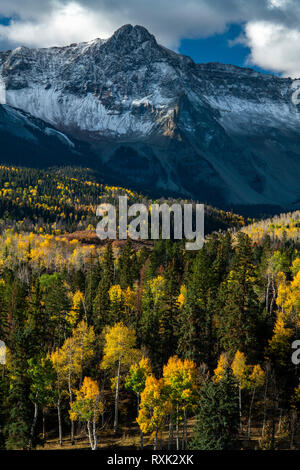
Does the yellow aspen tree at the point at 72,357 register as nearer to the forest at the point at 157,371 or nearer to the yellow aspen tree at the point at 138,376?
the forest at the point at 157,371

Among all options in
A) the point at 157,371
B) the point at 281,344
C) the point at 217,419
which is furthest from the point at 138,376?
the point at 281,344

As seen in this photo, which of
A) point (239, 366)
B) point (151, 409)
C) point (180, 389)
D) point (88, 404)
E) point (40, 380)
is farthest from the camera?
point (239, 366)

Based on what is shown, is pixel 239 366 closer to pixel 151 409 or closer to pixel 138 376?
pixel 151 409

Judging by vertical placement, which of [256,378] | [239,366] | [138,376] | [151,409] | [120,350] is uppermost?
[120,350]

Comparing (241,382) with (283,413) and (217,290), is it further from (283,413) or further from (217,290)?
(217,290)

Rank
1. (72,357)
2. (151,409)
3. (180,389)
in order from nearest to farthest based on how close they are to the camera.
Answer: (151,409)
(180,389)
(72,357)

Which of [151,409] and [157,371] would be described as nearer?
[151,409]

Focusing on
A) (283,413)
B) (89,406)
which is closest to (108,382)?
(89,406)

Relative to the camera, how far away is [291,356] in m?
58.3

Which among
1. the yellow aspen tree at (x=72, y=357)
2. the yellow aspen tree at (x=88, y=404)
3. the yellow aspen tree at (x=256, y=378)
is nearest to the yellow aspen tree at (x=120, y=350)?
the yellow aspen tree at (x=72, y=357)

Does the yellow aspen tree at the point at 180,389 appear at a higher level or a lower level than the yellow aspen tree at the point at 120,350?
lower

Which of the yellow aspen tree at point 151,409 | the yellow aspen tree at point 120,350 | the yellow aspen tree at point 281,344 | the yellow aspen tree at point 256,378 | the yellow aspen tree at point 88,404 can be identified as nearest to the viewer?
the yellow aspen tree at point 151,409

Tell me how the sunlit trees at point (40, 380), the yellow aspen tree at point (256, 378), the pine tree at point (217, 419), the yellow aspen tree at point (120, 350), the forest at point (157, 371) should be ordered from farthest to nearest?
the yellow aspen tree at point (120, 350) < the yellow aspen tree at point (256, 378) < the sunlit trees at point (40, 380) < the forest at point (157, 371) < the pine tree at point (217, 419)

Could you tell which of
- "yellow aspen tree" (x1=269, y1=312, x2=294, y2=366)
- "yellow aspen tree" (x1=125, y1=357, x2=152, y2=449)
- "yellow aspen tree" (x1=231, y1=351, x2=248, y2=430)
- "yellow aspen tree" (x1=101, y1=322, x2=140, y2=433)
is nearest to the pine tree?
"yellow aspen tree" (x1=231, y1=351, x2=248, y2=430)
